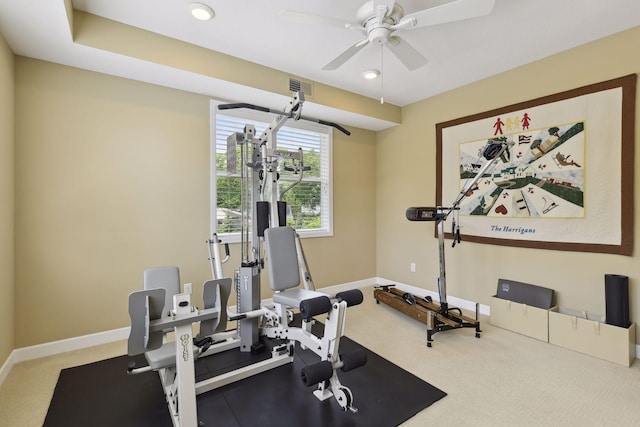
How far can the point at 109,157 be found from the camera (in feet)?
9.03

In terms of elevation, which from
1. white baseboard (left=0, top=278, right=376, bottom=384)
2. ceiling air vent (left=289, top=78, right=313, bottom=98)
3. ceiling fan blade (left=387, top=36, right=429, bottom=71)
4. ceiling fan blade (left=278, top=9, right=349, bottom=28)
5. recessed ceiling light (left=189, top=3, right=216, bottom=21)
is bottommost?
white baseboard (left=0, top=278, right=376, bottom=384)

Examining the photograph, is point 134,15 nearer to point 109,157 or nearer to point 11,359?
point 109,157

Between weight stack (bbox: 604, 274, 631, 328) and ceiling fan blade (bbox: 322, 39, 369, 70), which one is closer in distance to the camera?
ceiling fan blade (bbox: 322, 39, 369, 70)

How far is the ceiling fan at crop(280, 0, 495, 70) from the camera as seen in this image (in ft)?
5.60

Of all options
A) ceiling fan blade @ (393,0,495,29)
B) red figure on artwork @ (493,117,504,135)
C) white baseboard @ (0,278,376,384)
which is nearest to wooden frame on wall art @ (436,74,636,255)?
red figure on artwork @ (493,117,504,135)

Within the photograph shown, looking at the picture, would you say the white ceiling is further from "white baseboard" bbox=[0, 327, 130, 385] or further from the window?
"white baseboard" bbox=[0, 327, 130, 385]

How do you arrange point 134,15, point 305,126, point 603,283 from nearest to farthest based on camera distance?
1. point 134,15
2. point 603,283
3. point 305,126

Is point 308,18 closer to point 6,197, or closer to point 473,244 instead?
point 6,197

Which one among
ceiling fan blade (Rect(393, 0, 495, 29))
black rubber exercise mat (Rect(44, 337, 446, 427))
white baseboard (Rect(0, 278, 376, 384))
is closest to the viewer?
ceiling fan blade (Rect(393, 0, 495, 29))

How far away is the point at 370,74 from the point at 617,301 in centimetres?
293

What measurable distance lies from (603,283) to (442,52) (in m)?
2.46

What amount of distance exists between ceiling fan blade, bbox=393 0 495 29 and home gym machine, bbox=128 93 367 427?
2.85 feet

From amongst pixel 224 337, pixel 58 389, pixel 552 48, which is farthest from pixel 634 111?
pixel 58 389

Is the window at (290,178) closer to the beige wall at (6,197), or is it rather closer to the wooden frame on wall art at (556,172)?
the beige wall at (6,197)
